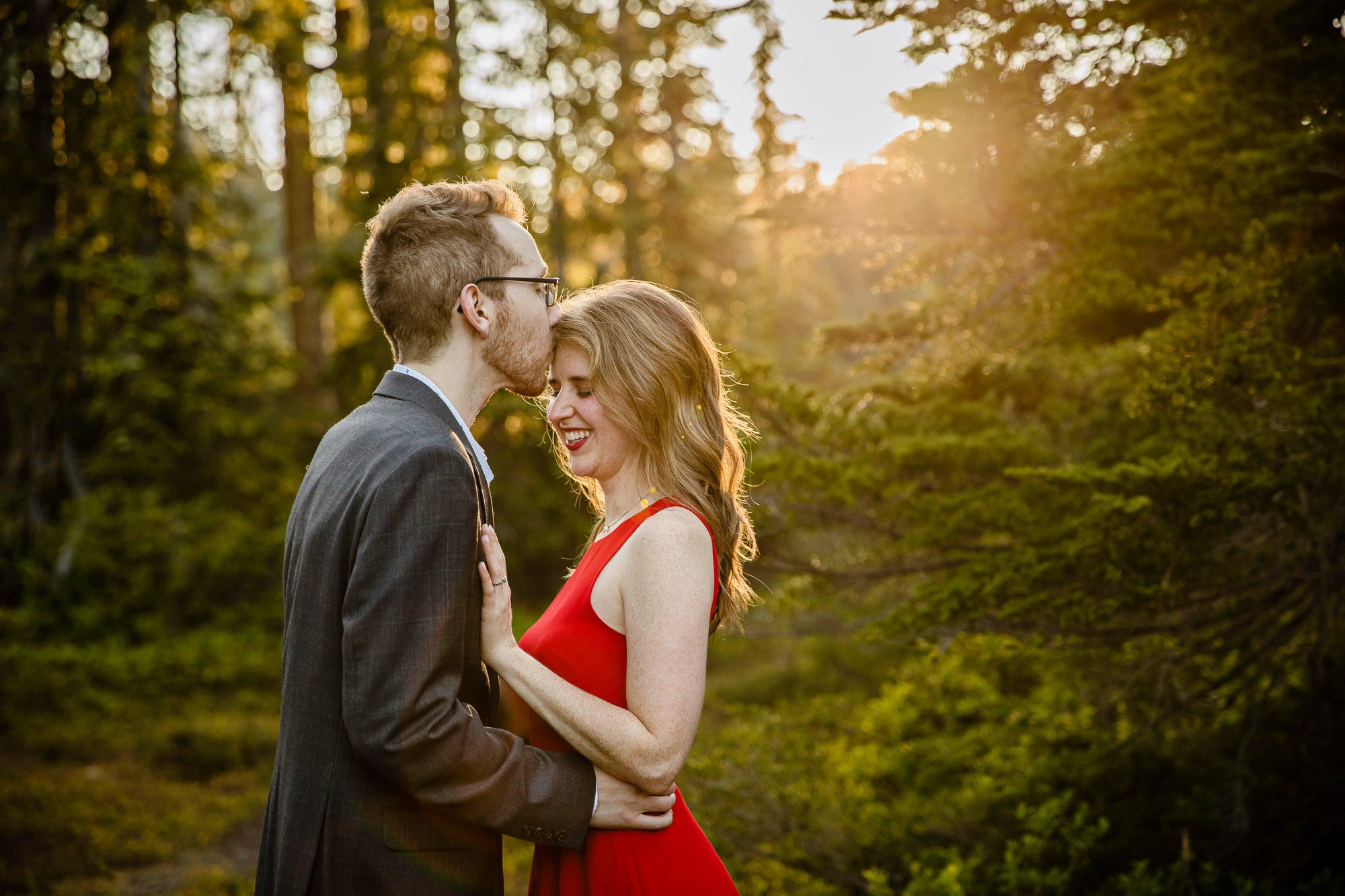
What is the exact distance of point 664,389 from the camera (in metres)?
2.61

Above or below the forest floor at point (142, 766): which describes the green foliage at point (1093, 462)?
above

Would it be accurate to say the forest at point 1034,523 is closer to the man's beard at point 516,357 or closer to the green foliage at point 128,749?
the green foliage at point 128,749

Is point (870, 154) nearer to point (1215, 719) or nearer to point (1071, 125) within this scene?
point (1071, 125)

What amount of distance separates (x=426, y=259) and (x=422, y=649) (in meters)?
1.04

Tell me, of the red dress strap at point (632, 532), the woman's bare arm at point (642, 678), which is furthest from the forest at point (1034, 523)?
the woman's bare arm at point (642, 678)

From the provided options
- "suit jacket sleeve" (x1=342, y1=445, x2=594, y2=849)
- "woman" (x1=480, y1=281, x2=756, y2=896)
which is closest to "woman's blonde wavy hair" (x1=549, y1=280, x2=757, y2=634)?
"woman" (x1=480, y1=281, x2=756, y2=896)

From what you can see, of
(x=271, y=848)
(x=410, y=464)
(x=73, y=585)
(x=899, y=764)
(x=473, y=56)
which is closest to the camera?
(x=410, y=464)

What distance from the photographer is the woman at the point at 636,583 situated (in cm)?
224

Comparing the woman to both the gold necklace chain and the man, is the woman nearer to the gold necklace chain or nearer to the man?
the gold necklace chain

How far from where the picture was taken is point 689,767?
5.32 meters

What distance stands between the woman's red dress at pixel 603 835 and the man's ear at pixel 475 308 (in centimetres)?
68

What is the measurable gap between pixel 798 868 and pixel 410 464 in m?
4.28

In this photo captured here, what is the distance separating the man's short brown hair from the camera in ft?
7.84

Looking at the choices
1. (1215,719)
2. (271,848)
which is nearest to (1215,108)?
(1215,719)
